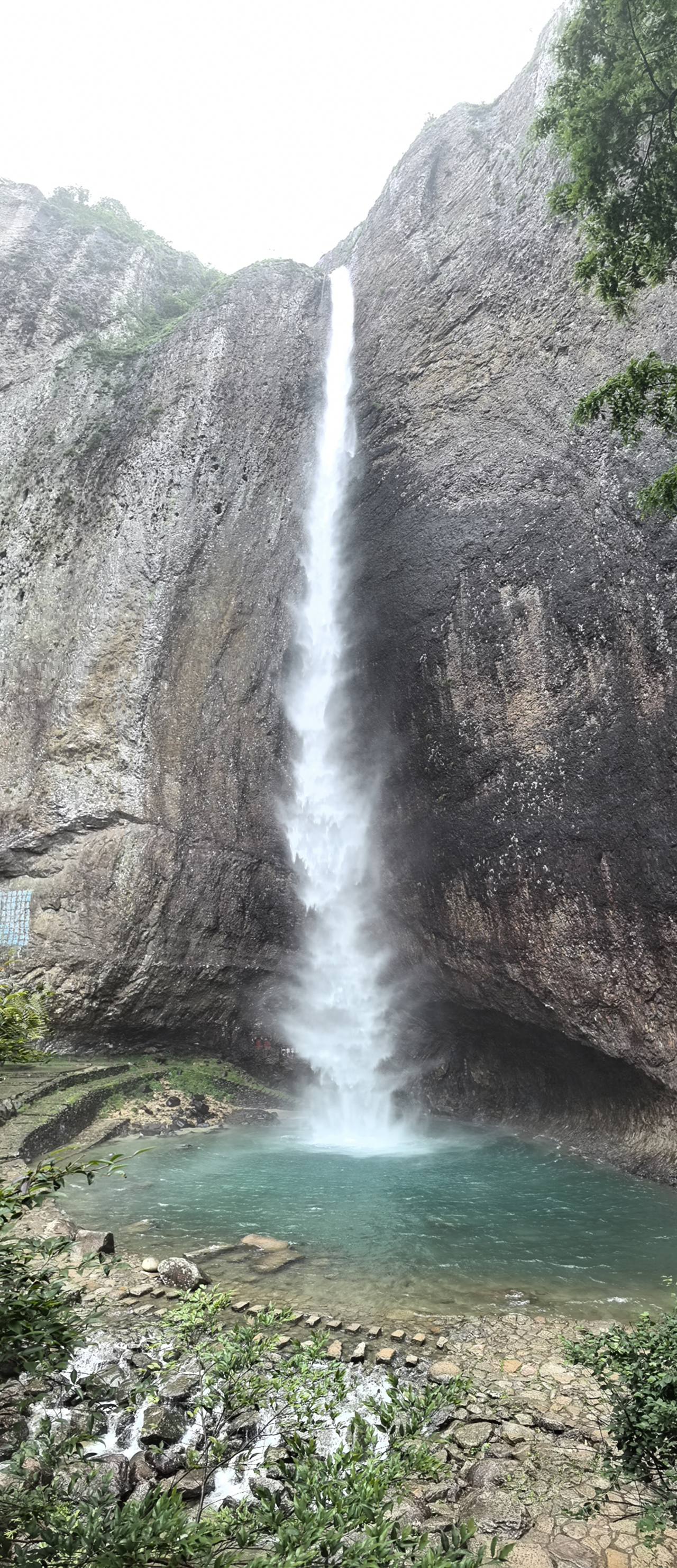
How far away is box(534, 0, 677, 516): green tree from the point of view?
652 cm

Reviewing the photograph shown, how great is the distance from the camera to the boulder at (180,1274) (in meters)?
6.34

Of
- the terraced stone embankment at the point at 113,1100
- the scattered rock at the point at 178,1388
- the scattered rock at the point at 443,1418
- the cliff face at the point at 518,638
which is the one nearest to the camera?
the scattered rock at the point at 443,1418

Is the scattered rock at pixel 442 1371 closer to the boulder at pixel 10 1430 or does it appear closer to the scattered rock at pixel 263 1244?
the boulder at pixel 10 1430

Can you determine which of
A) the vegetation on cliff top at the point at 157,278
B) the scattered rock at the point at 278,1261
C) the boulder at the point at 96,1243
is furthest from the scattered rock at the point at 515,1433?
the vegetation on cliff top at the point at 157,278

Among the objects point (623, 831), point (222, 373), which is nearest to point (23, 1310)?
point (623, 831)

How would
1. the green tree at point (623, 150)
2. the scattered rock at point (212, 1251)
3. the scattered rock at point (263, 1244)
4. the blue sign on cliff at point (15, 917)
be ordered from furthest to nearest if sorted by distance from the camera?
the blue sign on cliff at point (15, 917)
the scattered rock at point (263, 1244)
the scattered rock at point (212, 1251)
the green tree at point (623, 150)

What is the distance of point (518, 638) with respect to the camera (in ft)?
45.0

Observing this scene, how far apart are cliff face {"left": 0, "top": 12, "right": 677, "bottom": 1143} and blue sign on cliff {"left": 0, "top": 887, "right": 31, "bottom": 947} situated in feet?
1.20

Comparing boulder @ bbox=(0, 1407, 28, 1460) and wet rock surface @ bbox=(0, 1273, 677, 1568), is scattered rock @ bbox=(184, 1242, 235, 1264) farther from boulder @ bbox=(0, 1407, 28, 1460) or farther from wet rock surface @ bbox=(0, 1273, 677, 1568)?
boulder @ bbox=(0, 1407, 28, 1460)

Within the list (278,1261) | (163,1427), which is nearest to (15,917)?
(278,1261)

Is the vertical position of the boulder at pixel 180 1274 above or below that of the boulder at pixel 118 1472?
below

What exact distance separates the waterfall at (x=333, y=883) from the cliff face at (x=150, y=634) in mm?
630

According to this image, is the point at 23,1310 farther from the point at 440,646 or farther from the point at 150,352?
the point at 150,352

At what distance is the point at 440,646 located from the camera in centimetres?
1508
